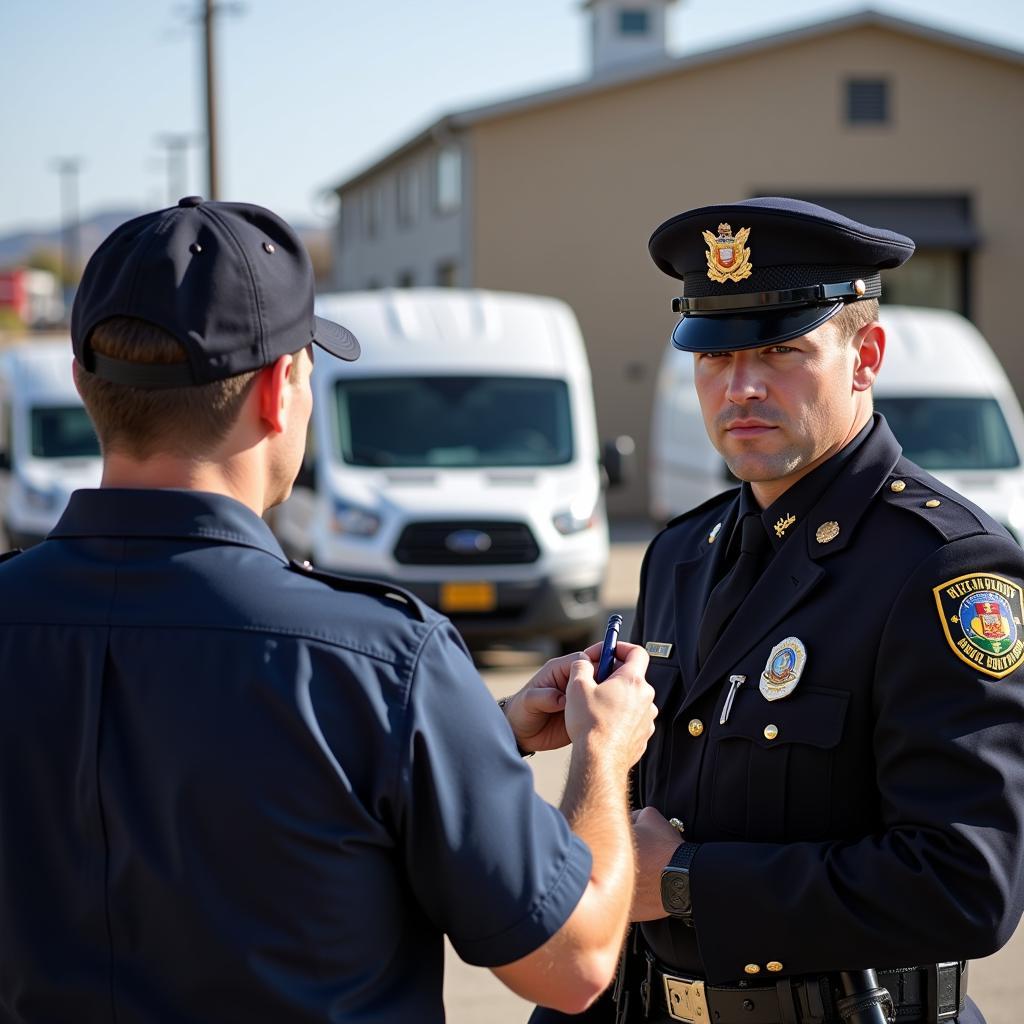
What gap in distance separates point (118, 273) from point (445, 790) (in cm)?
75

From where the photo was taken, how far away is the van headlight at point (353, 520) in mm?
10320

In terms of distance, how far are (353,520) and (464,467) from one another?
1054mm

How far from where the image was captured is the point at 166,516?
5.93 feet

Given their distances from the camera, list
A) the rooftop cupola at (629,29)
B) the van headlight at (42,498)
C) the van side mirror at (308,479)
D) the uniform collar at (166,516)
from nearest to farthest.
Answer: the uniform collar at (166,516) < the van side mirror at (308,479) < the van headlight at (42,498) < the rooftop cupola at (629,29)

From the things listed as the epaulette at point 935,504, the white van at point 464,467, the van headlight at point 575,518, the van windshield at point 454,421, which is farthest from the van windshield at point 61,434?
the epaulette at point 935,504

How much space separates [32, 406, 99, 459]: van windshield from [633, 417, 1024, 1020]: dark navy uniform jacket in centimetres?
1131

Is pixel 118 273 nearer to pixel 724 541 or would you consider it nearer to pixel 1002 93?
pixel 724 541

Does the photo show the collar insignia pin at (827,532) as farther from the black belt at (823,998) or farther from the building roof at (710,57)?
the building roof at (710,57)

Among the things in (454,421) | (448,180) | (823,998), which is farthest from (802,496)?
(448,180)

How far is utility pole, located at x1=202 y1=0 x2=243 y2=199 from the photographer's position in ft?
64.7

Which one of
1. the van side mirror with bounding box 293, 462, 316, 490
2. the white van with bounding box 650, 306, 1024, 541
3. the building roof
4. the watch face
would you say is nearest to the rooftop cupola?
the building roof

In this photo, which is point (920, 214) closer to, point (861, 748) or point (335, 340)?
point (861, 748)

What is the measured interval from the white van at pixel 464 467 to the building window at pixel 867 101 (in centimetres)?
1245

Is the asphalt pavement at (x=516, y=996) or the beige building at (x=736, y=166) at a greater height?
the beige building at (x=736, y=166)
